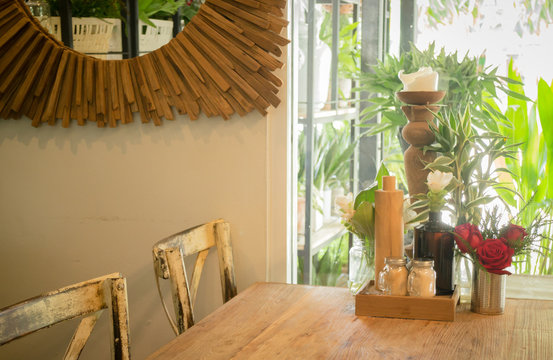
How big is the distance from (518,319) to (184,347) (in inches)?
31.8

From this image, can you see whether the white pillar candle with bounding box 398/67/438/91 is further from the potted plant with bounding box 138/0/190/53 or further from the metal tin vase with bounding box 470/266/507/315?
the potted plant with bounding box 138/0/190/53

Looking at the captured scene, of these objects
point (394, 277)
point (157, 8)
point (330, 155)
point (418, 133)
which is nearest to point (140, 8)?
point (157, 8)

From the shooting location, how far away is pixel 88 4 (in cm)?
212

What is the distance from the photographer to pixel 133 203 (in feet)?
7.19

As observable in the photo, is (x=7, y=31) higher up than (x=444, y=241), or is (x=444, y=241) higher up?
(x=7, y=31)

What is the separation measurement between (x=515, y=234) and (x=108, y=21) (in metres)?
1.45

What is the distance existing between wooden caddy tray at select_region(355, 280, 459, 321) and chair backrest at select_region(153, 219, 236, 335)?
0.47m

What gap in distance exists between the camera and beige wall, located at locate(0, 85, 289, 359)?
80.6 inches

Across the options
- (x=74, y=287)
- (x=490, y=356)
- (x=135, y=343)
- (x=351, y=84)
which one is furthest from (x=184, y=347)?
(x=351, y=84)

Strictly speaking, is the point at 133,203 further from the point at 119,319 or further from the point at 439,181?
the point at 439,181

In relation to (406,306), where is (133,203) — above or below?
above

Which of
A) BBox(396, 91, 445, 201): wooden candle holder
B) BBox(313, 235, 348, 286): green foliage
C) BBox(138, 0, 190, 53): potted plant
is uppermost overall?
BBox(138, 0, 190, 53): potted plant

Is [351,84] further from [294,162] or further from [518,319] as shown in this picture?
[518,319]

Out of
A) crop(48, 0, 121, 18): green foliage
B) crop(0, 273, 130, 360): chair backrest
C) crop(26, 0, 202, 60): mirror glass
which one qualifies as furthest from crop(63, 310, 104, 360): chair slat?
crop(48, 0, 121, 18): green foliage
